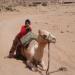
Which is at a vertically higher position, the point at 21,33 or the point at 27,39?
the point at 21,33

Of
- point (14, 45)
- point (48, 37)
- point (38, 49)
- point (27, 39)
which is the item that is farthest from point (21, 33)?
point (48, 37)

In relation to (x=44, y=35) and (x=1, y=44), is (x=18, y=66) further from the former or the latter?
(x=1, y=44)

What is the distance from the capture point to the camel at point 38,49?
11.9m

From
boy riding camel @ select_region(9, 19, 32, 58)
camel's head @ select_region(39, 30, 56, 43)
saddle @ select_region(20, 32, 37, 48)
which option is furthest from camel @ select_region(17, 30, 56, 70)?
boy riding camel @ select_region(9, 19, 32, 58)

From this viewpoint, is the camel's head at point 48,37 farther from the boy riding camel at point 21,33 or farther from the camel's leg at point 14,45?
the camel's leg at point 14,45

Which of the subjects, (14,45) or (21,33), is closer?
(21,33)

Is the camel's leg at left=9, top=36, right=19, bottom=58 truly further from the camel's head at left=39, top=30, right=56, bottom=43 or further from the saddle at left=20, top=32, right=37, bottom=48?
the camel's head at left=39, top=30, right=56, bottom=43

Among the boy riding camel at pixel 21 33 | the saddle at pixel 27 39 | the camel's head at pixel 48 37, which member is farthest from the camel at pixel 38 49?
the boy riding camel at pixel 21 33

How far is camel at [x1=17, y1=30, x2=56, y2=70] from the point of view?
11.9m

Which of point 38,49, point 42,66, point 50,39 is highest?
point 50,39

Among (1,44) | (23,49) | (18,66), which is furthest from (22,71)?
(1,44)

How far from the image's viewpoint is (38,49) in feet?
41.0

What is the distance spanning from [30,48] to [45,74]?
61.5 inches

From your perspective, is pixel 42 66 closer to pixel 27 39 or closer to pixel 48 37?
pixel 48 37
